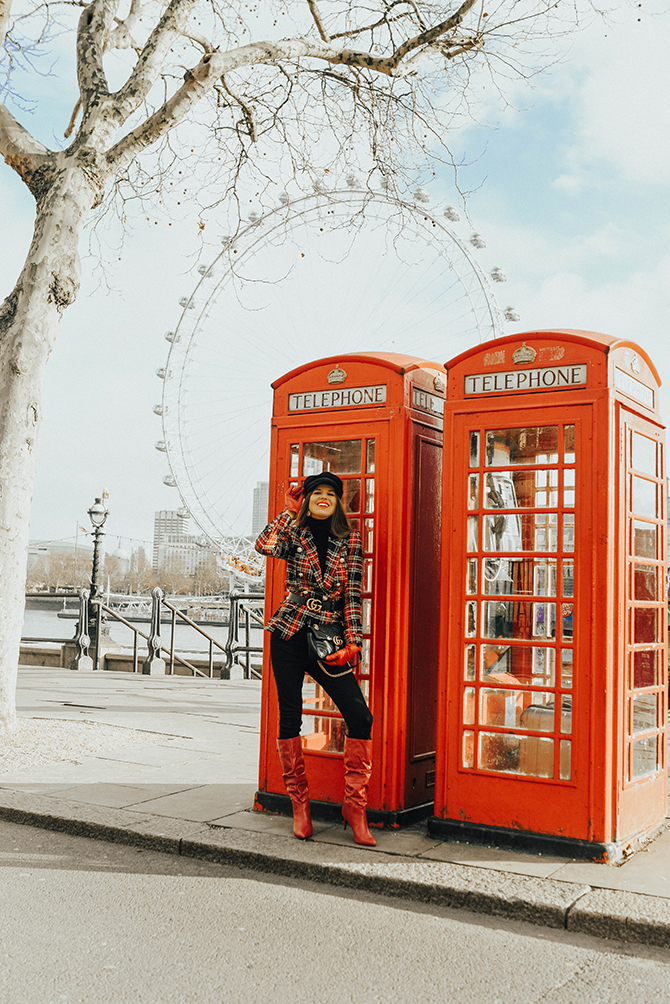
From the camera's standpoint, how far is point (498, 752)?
14.5 ft

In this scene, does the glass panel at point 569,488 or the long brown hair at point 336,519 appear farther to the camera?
the long brown hair at point 336,519

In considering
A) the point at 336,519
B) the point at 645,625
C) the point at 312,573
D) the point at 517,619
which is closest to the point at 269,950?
the point at 312,573

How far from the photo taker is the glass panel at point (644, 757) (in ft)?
14.6

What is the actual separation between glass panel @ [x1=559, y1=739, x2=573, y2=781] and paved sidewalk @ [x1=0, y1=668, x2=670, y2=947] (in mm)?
390

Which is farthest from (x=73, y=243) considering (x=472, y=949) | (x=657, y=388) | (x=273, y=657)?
(x=472, y=949)

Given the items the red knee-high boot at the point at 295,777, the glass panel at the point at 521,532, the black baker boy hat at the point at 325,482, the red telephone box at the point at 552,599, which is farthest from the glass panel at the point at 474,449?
the red knee-high boot at the point at 295,777

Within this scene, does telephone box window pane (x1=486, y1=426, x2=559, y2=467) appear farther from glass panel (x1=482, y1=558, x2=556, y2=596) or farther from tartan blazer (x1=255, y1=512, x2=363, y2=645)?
tartan blazer (x1=255, y1=512, x2=363, y2=645)

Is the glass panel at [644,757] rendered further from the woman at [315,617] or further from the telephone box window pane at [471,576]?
the woman at [315,617]

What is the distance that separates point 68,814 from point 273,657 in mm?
1488

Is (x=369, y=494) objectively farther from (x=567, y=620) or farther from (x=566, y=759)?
(x=566, y=759)

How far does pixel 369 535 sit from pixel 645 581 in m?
1.47

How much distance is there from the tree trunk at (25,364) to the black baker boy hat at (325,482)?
3375mm

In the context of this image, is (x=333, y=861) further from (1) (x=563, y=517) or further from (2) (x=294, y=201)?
(2) (x=294, y=201)

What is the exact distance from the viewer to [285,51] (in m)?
8.68
